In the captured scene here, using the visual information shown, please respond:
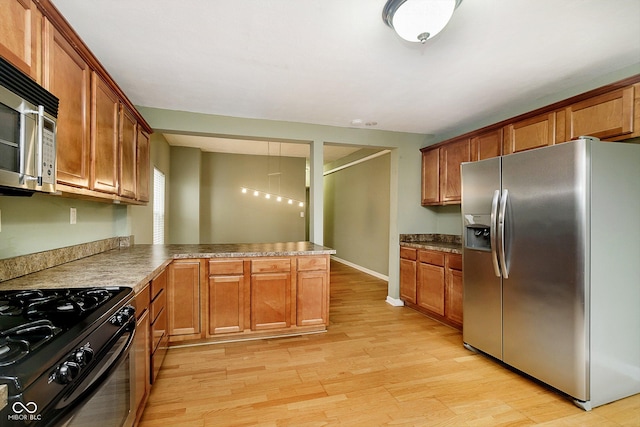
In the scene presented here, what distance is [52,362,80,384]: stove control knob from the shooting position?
2.91 ft

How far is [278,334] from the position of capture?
3107 millimetres

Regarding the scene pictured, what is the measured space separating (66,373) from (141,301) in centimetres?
90

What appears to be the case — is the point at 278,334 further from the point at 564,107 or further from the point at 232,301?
the point at 564,107

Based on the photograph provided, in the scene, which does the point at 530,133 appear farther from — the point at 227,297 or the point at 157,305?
the point at 157,305

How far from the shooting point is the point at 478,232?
272 cm

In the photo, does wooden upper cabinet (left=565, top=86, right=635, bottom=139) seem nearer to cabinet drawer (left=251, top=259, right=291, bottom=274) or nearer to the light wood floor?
the light wood floor

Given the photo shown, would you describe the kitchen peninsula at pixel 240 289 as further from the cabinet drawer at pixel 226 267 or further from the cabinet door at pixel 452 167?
the cabinet door at pixel 452 167

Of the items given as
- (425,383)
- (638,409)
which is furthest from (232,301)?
(638,409)


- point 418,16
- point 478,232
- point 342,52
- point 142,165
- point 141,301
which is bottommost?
point 141,301

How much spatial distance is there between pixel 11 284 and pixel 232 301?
1649 mm

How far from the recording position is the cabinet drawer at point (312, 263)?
312 centimetres

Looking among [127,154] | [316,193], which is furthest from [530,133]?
[127,154]

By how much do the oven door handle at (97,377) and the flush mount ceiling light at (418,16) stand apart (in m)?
2.11

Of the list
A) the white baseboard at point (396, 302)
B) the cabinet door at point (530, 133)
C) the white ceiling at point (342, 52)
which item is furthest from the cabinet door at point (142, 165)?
the cabinet door at point (530, 133)
